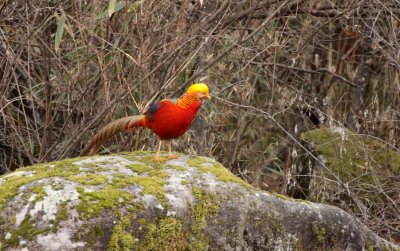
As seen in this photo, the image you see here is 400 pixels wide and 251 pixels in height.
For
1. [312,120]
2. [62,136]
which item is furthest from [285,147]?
[62,136]

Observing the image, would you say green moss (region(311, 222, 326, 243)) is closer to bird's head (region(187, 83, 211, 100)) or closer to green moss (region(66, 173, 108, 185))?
bird's head (region(187, 83, 211, 100))

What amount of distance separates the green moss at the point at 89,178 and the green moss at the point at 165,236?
0.35 meters

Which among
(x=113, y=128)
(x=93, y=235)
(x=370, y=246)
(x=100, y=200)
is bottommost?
(x=370, y=246)

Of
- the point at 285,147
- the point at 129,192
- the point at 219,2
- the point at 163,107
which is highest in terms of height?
the point at 219,2

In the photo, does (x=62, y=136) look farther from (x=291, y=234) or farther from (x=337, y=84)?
(x=337, y=84)

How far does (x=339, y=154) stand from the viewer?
5902 millimetres

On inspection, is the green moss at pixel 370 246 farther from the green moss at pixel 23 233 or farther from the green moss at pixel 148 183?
the green moss at pixel 23 233

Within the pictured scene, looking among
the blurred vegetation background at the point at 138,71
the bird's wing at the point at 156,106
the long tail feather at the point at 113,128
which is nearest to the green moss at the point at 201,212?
the bird's wing at the point at 156,106

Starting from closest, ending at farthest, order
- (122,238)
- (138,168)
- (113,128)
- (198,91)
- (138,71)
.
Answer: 1. (122,238)
2. (138,168)
3. (198,91)
4. (113,128)
5. (138,71)

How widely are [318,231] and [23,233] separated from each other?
5.08 ft

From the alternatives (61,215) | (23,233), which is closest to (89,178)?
(61,215)

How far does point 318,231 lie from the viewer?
3938 millimetres

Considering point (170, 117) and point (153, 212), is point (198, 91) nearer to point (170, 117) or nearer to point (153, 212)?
point (170, 117)

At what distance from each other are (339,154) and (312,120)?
295 centimetres
